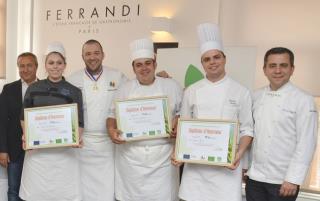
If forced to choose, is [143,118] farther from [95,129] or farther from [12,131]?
[12,131]

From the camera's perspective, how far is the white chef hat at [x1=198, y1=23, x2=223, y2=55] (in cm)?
205

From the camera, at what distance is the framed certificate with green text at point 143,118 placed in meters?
2.21

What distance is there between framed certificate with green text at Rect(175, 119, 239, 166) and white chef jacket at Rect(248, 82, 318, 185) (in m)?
0.16

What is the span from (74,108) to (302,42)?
2253 millimetres

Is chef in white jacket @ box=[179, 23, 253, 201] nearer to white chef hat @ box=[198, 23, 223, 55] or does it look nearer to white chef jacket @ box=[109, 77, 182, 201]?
white chef hat @ box=[198, 23, 223, 55]

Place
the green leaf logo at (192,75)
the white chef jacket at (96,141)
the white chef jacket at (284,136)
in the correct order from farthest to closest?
the green leaf logo at (192,75) < the white chef jacket at (96,141) < the white chef jacket at (284,136)

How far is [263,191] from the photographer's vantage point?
200 centimetres

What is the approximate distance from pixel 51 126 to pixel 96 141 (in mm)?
396

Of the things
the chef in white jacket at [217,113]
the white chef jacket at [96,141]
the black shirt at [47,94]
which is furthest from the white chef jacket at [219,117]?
the black shirt at [47,94]

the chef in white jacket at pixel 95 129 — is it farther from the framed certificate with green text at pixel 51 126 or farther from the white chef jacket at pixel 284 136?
the white chef jacket at pixel 284 136

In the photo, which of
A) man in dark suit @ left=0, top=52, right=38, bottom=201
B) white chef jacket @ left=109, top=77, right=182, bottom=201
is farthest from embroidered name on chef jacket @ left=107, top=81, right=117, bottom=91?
man in dark suit @ left=0, top=52, right=38, bottom=201

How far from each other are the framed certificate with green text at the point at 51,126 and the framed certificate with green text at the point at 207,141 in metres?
0.67

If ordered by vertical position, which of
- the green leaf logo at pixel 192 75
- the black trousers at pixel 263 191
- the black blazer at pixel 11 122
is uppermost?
the green leaf logo at pixel 192 75

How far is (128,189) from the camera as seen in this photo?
92.4 inches
